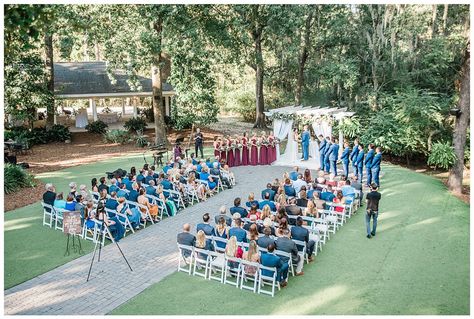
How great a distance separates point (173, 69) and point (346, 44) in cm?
1072

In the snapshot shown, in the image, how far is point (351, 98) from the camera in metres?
24.3

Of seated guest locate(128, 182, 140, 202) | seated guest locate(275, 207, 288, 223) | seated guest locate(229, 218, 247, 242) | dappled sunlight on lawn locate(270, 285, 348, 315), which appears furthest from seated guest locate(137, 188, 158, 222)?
dappled sunlight on lawn locate(270, 285, 348, 315)

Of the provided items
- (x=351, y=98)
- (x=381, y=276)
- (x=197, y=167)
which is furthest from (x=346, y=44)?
(x=381, y=276)

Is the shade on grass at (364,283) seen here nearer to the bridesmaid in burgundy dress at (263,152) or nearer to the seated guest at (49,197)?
the seated guest at (49,197)

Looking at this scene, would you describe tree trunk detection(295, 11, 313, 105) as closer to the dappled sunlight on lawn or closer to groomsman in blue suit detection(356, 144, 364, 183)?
groomsman in blue suit detection(356, 144, 364, 183)

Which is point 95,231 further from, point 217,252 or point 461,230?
point 461,230

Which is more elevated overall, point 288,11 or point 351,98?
point 288,11

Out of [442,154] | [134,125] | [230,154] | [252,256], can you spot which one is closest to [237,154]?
[230,154]

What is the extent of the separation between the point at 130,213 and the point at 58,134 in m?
16.6

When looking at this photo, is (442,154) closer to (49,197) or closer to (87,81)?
(49,197)

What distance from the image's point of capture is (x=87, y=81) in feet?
93.5

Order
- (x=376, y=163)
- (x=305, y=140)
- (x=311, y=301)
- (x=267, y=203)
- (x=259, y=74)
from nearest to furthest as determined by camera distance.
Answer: (x=311, y=301) → (x=267, y=203) → (x=376, y=163) → (x=305, y=140) → (x=259, y=74)

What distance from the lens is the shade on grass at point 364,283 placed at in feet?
24.0

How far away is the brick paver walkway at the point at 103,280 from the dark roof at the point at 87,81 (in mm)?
17875
